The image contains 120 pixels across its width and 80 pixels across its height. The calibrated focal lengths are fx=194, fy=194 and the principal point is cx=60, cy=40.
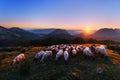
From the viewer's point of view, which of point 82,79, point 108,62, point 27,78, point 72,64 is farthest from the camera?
point 108,62

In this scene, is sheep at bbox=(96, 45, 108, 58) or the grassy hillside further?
sheep at bbox=(96, 45, 108, 58)

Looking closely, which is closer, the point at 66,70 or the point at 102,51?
the point at 66,70

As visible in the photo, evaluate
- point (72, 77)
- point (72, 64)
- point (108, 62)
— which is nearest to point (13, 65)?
point (72, 64)

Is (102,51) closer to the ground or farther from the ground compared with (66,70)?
farther from the ground

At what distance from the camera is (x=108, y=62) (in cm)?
2338

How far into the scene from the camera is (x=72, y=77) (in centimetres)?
1809

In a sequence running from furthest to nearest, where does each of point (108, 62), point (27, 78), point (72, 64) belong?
point (108, 62), point (72, 64), point (27, 78)

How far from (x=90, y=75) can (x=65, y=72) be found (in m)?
2.44

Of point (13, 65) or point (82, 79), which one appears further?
point (13, 65)

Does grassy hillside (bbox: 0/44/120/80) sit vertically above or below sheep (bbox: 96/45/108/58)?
below

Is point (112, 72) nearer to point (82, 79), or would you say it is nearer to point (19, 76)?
point (82, 79)

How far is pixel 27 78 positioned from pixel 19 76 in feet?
4.35

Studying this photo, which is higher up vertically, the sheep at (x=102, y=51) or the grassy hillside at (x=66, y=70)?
the sheep at (x=102, y=51)

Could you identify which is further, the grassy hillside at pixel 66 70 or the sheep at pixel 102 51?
the sheep at pixel 102 51
